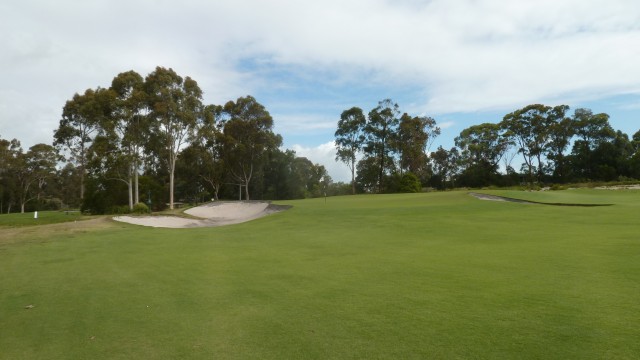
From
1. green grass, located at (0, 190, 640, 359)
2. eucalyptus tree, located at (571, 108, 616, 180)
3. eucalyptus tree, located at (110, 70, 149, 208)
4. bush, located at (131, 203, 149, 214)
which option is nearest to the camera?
green grass, located at (0, 190, 640, 359)

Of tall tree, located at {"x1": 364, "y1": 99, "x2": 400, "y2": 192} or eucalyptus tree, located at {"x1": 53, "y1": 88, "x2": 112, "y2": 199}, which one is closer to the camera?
eucalyptus tree, located at {"x1": 53, "y1": 88, "x2": 112, "y2": 199}

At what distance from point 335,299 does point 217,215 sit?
2647 cm

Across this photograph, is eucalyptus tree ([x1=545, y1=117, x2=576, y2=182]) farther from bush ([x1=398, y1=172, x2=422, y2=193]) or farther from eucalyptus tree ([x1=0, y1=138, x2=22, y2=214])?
eucalyptus tree ([x1=0, y1=138, x2=22, y2=214])

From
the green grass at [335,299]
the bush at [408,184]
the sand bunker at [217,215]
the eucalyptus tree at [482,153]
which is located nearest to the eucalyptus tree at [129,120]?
the sand bunker at [217,215]

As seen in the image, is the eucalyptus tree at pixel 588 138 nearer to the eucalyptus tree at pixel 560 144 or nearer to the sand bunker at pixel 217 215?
the eucalyptus tree at pixel 560 144

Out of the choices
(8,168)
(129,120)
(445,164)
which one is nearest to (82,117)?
(129,120)

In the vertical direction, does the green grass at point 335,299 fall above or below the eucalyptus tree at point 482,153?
below

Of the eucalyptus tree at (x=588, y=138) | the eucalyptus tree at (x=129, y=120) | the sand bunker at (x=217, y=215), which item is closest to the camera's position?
the sand bunker at (x=217, y=215)

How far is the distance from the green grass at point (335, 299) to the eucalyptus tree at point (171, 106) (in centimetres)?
2467

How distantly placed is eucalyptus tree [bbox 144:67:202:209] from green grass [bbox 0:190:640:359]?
24.7 m

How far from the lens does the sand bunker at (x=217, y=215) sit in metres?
24.4

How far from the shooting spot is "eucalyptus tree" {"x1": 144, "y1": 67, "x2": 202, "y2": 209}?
34188 mm

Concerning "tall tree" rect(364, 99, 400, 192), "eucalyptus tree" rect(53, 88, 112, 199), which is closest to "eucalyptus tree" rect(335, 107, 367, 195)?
"tall tree" rect(364, 99, 400, 192)

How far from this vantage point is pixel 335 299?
5730 mm
